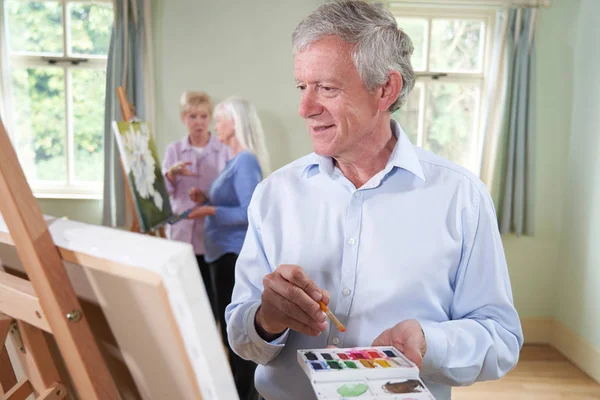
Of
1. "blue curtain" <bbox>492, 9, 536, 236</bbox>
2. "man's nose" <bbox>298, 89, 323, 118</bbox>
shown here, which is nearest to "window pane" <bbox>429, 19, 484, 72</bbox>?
"blue curtain" <bbox>492, 9, 536, 236</bbox>

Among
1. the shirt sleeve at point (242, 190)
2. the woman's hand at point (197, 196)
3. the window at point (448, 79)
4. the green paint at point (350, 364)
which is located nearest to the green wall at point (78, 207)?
the woman's hand at point (197, 196)

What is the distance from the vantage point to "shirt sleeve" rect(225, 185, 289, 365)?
44.0 inches

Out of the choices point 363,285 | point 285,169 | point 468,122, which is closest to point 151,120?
point 468,122

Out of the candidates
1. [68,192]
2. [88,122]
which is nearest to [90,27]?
[88,122]

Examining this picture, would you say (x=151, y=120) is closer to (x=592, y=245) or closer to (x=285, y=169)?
(x=285, y=169)

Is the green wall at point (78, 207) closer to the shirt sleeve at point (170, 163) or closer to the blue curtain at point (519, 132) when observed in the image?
the shirt sleeve at point (170, 163)

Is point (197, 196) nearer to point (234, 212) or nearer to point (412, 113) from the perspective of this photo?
point (234, 212)

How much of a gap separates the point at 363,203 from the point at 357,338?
0.30m

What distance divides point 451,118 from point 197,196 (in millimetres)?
2268

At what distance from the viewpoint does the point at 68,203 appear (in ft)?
13.5

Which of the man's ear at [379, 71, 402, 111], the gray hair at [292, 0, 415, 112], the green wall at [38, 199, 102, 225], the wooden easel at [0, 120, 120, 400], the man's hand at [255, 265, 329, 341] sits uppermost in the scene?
the gray hair at [292, 0, 415, 112]

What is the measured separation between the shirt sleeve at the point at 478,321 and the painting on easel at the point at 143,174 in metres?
2.04

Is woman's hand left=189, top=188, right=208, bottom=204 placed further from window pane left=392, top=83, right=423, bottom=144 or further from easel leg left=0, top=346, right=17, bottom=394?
easel leg left=0, top=346, right=17, bottom=394

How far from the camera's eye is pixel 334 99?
111 cm
